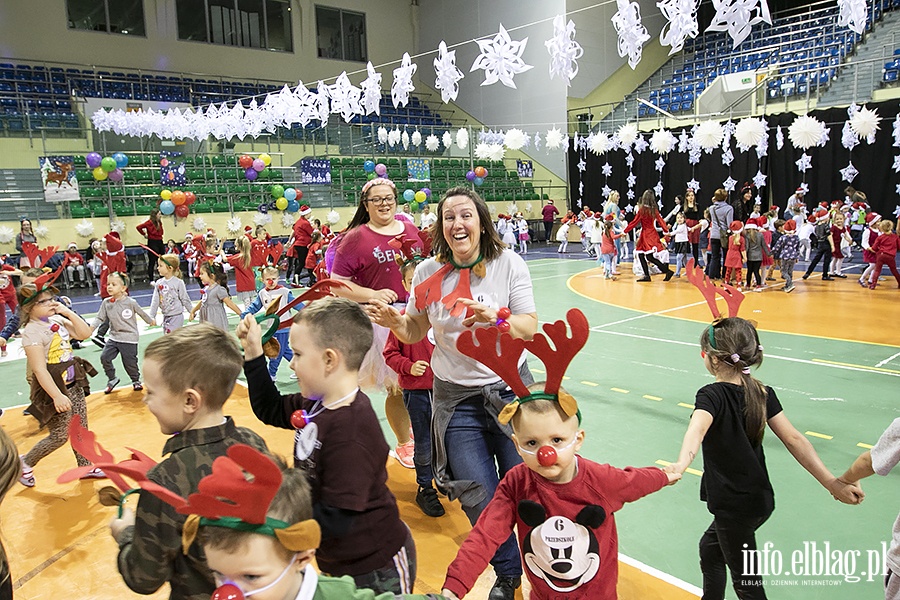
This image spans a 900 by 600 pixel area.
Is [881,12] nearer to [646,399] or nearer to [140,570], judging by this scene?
[646,399]

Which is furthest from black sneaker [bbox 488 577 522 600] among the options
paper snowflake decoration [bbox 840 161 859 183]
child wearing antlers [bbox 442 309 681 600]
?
paper snowflake decoration [bbox 840 161 859 183]

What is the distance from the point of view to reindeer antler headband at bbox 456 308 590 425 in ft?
6.15

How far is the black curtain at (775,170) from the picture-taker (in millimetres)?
16609

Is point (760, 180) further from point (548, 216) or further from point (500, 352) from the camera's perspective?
point (500, 352)

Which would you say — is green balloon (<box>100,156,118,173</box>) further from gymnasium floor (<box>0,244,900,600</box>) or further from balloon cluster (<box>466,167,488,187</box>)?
balloon cluster (<box>466,167,488,187</box>)

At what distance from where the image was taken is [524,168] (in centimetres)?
2408

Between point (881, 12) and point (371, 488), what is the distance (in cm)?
2400

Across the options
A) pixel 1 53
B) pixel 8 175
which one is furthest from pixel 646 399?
pixel 1 53

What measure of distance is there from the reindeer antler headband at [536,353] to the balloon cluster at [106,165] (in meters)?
16.0

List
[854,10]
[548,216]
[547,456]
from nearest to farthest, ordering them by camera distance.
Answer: [547,456]
[854,10]
[548,216]

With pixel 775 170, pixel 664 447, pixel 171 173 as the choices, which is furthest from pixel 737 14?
pixel 171 173

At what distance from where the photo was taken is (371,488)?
191 centimetres

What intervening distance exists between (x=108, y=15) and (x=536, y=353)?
2406 centimetres

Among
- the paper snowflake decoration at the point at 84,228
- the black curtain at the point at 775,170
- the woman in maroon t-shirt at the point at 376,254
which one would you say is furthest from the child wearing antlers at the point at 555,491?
the black curtain at the point at 775,170
